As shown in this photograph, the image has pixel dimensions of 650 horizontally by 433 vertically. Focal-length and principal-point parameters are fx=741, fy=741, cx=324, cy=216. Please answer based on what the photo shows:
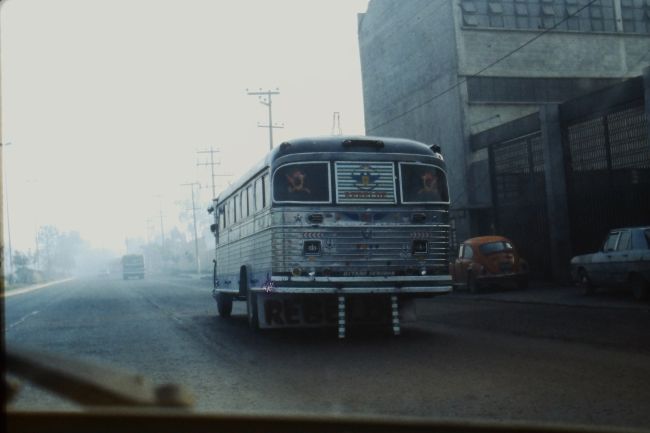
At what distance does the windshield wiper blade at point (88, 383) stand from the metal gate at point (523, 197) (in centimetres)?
2510

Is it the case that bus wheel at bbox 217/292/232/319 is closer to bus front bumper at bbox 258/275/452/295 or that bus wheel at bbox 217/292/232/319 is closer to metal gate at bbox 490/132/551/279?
bus front bumper at bbox 258/275/452/295

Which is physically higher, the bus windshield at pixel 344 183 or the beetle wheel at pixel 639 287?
the bus windshield at pixel 344 183

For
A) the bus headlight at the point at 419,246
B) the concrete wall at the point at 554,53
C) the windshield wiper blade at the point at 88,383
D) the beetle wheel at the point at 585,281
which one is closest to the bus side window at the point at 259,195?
the bus headlight at the point at 419,246

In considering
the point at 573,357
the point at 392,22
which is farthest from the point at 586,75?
the point at 573,357

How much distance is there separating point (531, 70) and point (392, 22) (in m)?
9.02

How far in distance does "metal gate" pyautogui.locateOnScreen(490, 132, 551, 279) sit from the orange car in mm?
3333

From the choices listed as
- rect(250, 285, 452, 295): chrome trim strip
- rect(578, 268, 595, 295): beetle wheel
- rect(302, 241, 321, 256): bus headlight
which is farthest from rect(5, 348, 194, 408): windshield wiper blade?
rect(578, 268, 595, 295): beetle wheel

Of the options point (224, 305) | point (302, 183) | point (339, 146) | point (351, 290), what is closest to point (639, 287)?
point (351, 290)

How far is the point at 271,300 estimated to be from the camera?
11703mm

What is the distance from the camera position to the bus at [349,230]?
36.1 feet

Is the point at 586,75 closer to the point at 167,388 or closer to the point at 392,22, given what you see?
the point at 392,22

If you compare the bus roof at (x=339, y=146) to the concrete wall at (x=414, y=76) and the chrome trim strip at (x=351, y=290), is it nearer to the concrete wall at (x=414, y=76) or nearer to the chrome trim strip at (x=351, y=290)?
the chrome trim strip at (x=351, y=290)

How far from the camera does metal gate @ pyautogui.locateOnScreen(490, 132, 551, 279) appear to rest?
25.6 metres

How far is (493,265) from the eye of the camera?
22.4 meters
